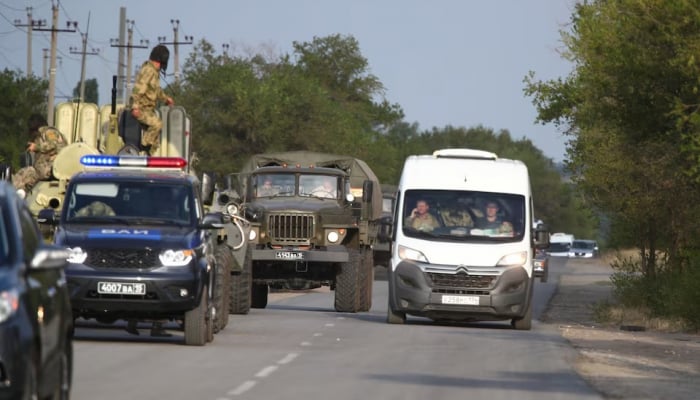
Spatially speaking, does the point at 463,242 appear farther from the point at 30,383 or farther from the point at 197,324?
the point at 30,383

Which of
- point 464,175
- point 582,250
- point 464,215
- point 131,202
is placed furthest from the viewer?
point 582,250

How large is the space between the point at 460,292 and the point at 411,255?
0.97 meters

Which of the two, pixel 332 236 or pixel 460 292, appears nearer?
pixel 460 292

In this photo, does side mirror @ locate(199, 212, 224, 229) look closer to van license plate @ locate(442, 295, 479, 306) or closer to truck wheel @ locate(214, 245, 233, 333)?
truck wheel @ locate(214, 245, 233, 333)

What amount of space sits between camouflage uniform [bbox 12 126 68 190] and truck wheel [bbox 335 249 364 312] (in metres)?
8.20

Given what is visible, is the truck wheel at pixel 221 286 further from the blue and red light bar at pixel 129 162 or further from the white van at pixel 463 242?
the white van at pixel 463 242

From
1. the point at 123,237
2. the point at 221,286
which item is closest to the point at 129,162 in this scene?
the point at 123,237

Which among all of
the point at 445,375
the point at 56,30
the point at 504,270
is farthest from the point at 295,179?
the point at 56,30

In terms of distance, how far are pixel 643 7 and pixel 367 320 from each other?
6813mm

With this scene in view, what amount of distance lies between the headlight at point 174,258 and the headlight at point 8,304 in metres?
9.84

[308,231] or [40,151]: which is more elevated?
[40,151]

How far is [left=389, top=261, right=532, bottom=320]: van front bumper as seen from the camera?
2694 centimetres

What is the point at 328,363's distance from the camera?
18641 mm

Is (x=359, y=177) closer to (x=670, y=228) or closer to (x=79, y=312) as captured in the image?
(x=670, y=228)
